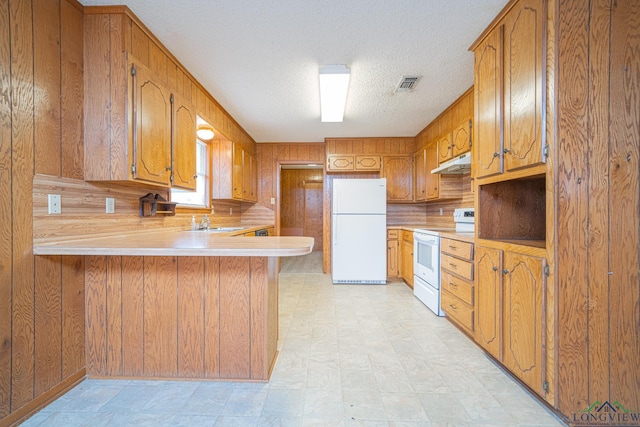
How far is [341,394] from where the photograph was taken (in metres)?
1.58

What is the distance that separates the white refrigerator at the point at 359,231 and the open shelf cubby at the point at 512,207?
6.70 feet

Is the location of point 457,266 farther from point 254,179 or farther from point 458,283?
point 254,179

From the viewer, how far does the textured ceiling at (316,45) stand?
1712 mm

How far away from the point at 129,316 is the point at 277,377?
993 millimetres

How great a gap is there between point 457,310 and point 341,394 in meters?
1.40

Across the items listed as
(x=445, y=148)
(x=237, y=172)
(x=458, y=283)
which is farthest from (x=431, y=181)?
(x=237, y=172)

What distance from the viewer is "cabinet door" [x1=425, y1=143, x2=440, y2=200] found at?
3.70 m

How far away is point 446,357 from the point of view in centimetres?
199

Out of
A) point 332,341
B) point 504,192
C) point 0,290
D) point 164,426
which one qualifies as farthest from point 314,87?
point 164,426

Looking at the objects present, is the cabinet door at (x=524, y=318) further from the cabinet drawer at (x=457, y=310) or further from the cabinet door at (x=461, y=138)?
the cabinet door at (x=461, y=138)

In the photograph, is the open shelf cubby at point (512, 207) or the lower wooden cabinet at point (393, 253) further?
the lower wooden cabinet at point (393, 253)

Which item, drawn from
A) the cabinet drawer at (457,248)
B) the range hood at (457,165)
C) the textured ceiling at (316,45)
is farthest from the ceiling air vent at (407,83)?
the cabinet drawer at (457,248)

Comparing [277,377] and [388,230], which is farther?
[388,230]

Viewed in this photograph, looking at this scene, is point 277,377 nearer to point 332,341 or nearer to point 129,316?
point 332,341
